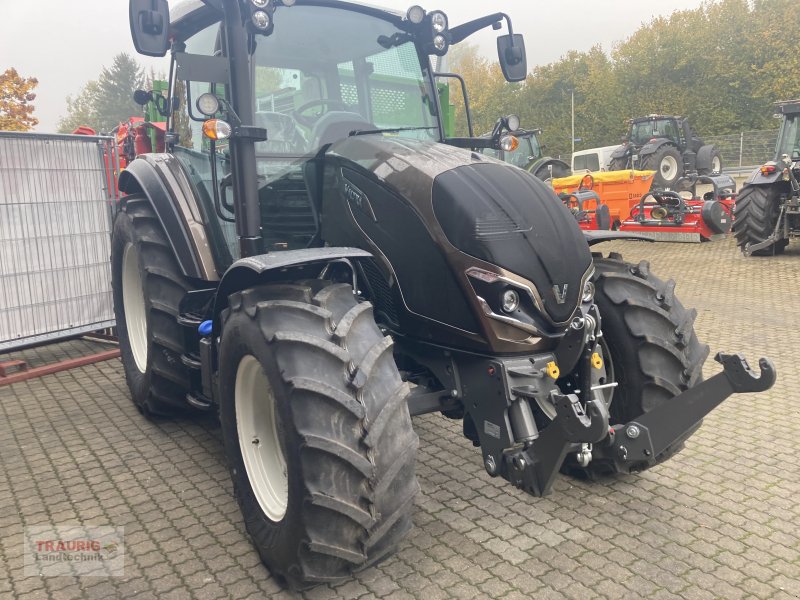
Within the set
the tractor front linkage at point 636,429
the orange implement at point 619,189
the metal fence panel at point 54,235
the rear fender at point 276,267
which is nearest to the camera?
the tractor front linkage at point 636,429

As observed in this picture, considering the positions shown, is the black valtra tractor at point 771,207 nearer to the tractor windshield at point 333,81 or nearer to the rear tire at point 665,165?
the rear tire at point 665,165

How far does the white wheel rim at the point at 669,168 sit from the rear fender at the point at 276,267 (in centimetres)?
1850

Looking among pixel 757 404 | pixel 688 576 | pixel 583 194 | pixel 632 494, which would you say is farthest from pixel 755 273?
pixel 688 576

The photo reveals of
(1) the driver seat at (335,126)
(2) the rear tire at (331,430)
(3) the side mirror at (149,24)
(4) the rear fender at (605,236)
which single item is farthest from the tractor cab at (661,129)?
(2) the rear tire at (331,430)

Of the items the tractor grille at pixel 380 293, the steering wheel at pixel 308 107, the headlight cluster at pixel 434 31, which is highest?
the headlight cluster at pixel 434 31

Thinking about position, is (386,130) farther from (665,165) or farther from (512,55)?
(665,165)

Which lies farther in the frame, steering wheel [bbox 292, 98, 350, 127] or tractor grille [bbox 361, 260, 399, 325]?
steering wheel [bbox 292, 98, 350, 127]

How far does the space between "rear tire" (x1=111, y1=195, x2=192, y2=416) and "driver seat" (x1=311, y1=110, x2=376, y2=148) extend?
129cm

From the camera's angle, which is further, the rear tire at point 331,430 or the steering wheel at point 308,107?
the steering wheel at point 308,107

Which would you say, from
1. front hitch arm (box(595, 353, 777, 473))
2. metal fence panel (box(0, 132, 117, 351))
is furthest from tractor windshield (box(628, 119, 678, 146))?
front hitch arm (box(595, 353, 777, 473))

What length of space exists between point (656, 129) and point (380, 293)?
2076 cm

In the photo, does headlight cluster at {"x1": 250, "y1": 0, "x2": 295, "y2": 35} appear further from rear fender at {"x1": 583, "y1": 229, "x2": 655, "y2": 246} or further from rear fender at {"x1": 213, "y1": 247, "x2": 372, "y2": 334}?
rear fender at {"x1": 583, "y1": 229, "x2": 655, "y2": 246}

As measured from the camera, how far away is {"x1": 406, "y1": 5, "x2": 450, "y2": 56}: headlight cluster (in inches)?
157

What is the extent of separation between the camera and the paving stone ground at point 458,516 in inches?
110
